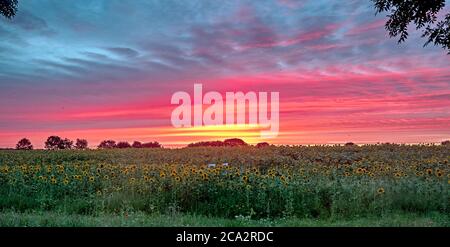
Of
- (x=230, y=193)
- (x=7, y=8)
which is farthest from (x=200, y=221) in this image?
(x=7, y=8)

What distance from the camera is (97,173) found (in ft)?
51.4

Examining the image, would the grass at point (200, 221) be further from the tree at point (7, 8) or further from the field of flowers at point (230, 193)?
the tree at point (7, 8)

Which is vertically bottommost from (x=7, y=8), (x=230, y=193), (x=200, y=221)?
(x=200, y=221)

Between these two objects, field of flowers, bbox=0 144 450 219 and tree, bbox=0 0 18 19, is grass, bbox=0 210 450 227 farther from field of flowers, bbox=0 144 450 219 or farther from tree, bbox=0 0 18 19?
tree, bbox=0 0 18 19

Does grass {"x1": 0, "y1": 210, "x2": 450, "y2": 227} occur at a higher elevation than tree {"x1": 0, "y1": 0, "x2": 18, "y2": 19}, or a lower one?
lower

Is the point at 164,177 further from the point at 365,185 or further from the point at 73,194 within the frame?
the point at 365,185

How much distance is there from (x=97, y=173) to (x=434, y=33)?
444 inches

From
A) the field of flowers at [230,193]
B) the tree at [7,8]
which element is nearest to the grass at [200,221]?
the field of flowers at [230,193]

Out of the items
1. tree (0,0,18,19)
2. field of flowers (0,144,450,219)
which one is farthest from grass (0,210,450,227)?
tree (0,0,18,19)

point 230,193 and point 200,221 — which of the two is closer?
point 200,221

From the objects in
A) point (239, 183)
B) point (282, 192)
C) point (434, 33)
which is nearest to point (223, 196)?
point (239, 183)

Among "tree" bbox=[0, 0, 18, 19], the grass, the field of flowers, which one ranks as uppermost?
"tree" bbox=[0, 0, 18, 19]

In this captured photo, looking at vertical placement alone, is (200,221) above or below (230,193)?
below

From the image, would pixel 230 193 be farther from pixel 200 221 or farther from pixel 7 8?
pixel 7 8
